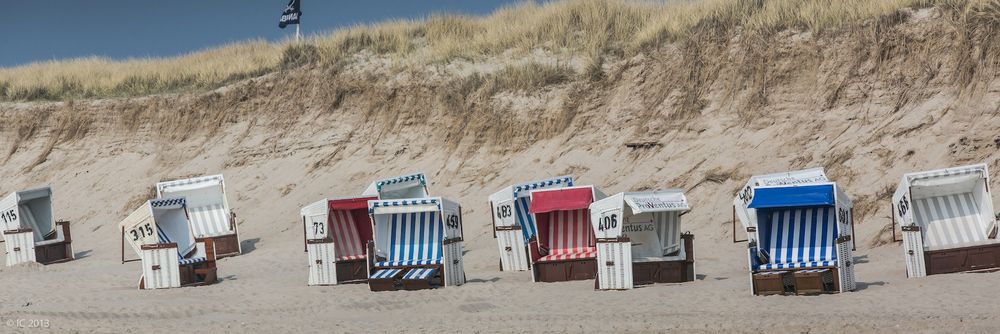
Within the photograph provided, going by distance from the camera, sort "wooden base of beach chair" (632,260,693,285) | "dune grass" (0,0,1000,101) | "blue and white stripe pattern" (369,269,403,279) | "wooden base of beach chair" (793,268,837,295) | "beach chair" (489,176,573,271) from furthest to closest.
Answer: "dune grass" (0,0,1000,101) < "beach chair" (489,176,573,271) < "blue and white stripe pattern" (369,269,403,279) < "wooden base of beach chair" (632,260,693,285) < "wooden base of beach chair" (793,268,837,295)

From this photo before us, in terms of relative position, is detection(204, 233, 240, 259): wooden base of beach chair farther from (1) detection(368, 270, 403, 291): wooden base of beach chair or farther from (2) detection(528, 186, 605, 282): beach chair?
(2) detection(528, 186, 605, 282): beach chair

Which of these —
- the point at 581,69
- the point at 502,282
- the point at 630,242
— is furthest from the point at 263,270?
the point at 581,69

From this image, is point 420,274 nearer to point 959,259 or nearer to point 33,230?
point 959,259

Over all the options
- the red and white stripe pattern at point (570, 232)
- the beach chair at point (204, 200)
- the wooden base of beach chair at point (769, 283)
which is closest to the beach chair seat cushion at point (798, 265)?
the wooden base of beach chair at point (769, 283)

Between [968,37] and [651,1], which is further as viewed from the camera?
[651,1]

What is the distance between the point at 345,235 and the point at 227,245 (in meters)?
5.46

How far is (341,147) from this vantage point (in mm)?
29438

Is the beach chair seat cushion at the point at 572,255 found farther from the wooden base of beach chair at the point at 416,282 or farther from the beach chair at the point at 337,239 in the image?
the beach chair at the point at 337,239

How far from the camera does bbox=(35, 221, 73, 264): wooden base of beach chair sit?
23.5 m

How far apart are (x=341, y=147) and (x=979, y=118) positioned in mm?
15060

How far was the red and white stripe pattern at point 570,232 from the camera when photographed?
1750 cm

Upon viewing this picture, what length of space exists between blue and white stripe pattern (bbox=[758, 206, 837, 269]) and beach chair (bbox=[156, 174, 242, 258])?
12.4 meters

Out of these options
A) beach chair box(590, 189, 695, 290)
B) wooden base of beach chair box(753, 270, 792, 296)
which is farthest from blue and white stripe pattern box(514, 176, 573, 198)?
wooden base of beach chair box(753, 270, 792, 296)

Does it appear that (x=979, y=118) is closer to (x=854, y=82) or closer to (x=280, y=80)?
(x=854, y=82)
